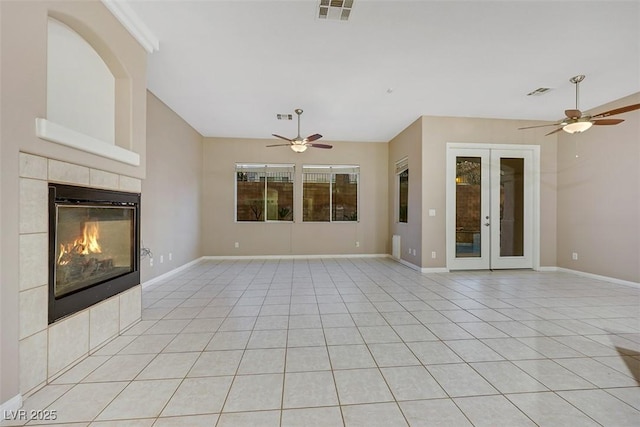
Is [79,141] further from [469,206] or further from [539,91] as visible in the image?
[469,206]

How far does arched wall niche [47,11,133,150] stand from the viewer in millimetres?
2195

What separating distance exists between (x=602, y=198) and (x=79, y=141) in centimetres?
736

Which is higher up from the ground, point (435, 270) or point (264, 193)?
point (264, 193)

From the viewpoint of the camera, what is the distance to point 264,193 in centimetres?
727

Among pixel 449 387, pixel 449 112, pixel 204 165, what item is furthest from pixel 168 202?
pixel 449 112

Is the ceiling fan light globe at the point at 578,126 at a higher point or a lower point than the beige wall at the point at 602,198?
higher

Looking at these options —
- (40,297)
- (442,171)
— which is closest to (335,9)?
(40,297)

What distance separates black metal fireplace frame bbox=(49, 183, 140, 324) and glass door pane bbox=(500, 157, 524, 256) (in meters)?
6.38

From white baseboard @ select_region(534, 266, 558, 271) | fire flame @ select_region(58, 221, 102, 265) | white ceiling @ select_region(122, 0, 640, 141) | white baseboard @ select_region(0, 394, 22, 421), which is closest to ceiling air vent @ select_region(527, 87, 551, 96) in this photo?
white ceiling @ select_region(122, 0, 640, 141)

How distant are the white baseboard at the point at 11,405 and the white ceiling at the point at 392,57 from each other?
3.14 meters

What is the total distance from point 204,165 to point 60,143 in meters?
5.26

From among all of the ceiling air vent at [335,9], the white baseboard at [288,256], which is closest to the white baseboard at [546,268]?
the white baseboard at [288,256]

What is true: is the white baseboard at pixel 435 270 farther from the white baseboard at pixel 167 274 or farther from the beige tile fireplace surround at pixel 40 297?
the beige tile fireplace surround at pixel 40 297

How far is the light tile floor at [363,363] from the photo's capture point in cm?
159
